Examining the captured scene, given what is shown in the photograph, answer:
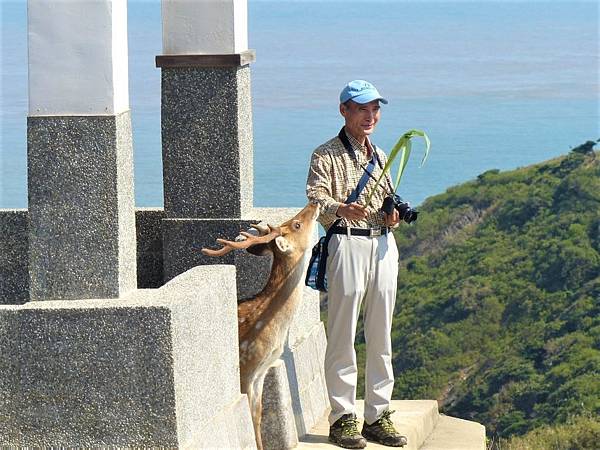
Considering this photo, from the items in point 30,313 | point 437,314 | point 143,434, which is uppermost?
point 30,313

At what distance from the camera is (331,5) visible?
126m

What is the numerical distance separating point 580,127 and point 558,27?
47134 mm

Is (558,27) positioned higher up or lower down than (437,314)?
higher up

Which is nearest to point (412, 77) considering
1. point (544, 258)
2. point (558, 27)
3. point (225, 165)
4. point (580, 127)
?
point (580, 127)

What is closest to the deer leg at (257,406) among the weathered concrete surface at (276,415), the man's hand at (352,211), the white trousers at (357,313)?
the weathered concrete surface at (276,415)

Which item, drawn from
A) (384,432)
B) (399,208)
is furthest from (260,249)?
(384,432)

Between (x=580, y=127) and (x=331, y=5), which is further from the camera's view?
(x=331, y=5)

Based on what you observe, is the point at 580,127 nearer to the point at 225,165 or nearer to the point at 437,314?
the point at 437,314

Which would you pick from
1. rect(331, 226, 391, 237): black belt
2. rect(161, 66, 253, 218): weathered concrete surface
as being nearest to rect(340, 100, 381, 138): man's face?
rect(331, 226, 391, 237): black belt

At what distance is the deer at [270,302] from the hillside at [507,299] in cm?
1652

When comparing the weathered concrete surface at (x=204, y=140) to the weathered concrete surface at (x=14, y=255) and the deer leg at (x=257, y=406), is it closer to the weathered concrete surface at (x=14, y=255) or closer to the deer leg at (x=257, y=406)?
the weathered concrete surface at (x=14, y=255)

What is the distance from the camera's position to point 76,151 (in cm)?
793

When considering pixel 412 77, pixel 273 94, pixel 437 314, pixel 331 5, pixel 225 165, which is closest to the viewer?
pixel 225 165

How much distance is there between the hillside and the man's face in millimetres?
16694
